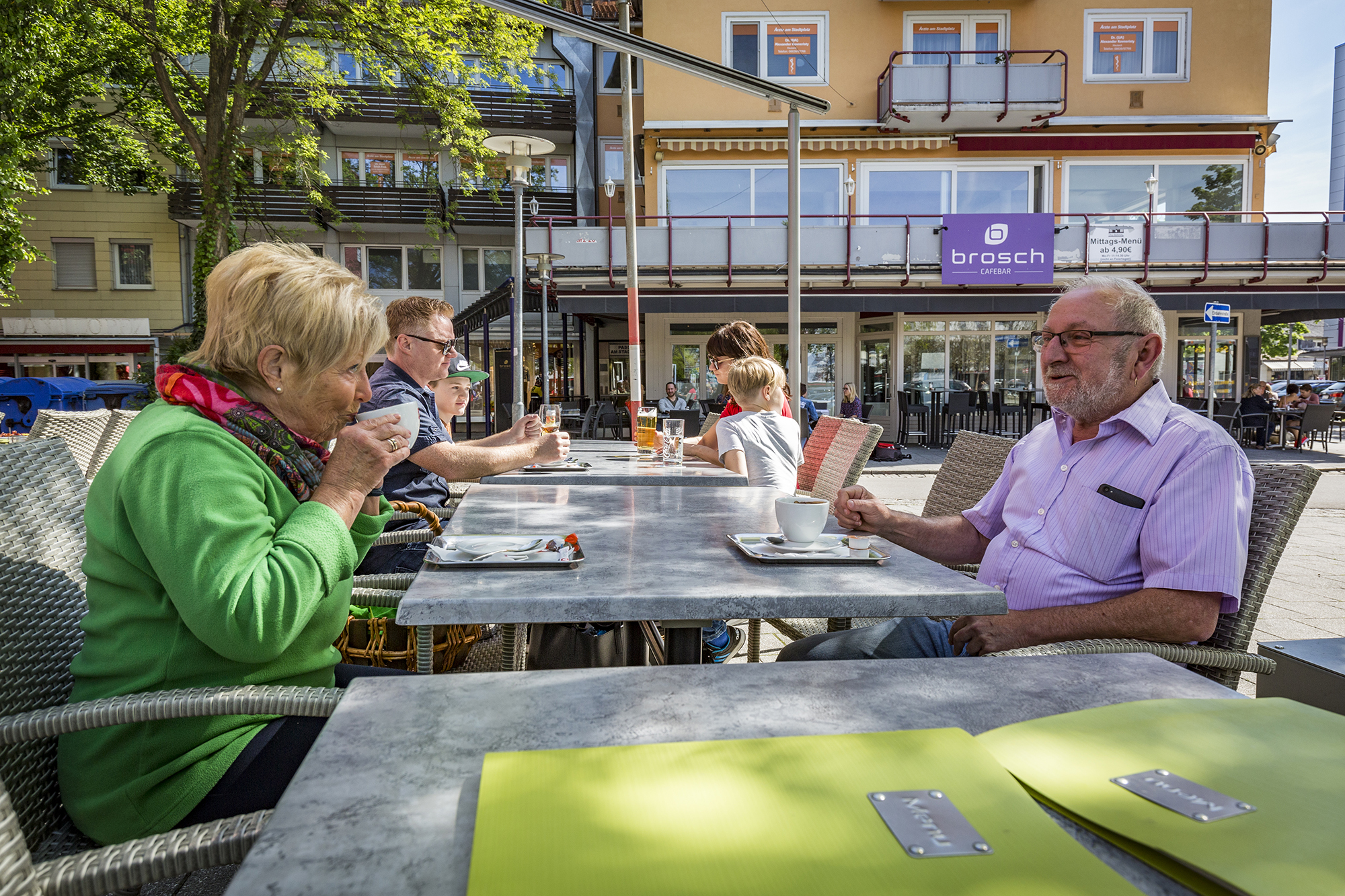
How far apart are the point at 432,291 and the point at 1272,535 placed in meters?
22.8

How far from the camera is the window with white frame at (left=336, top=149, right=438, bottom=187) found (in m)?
21.8

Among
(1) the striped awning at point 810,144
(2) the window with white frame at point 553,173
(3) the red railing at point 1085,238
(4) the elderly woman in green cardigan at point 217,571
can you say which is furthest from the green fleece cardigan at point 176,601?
(2) the window with white frame at point 553,173

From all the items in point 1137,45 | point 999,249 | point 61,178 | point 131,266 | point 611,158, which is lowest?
point 999,249

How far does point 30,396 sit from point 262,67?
7.82 m

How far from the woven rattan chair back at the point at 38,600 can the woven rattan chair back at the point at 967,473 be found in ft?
7.43

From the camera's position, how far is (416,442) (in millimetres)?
2996

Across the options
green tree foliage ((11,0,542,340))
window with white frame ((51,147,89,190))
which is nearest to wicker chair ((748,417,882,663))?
green tree foliage ((11,0,542,340))

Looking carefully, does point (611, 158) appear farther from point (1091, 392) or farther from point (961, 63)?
point (1091, 392)

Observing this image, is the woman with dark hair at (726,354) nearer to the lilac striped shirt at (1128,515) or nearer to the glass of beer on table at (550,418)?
the glass of beer on table at (550,418)

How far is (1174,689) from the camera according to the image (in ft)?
3.21

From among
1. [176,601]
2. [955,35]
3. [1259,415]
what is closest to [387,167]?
[955,35]

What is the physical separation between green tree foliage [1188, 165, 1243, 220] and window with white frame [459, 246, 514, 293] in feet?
54.0

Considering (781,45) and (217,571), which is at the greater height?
(781,45)

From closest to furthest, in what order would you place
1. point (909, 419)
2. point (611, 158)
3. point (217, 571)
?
point (217, 571) → point (909, 419) → point (611, 158)
